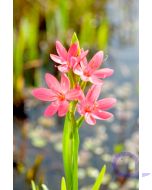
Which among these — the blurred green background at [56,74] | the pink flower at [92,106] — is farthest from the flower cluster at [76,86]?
the blurred green background at [56,74]

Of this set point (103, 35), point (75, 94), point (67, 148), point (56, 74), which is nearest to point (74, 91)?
point (75, 94)

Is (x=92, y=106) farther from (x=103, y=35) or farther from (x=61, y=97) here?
(x=103, y=35)

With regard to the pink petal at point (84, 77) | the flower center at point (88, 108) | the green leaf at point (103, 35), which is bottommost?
the flower center at point (88, 108)

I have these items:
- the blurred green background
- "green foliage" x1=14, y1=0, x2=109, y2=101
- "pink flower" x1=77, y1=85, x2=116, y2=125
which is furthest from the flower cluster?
"green foliage" x1=14, y1=0, x2=109, y2=101

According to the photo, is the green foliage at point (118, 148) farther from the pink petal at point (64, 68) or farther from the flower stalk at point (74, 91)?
the pink petal at point (64, 68)

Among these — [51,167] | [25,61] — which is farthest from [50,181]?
[25,61]

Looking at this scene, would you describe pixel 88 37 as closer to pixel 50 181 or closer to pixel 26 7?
pixel 26 7
